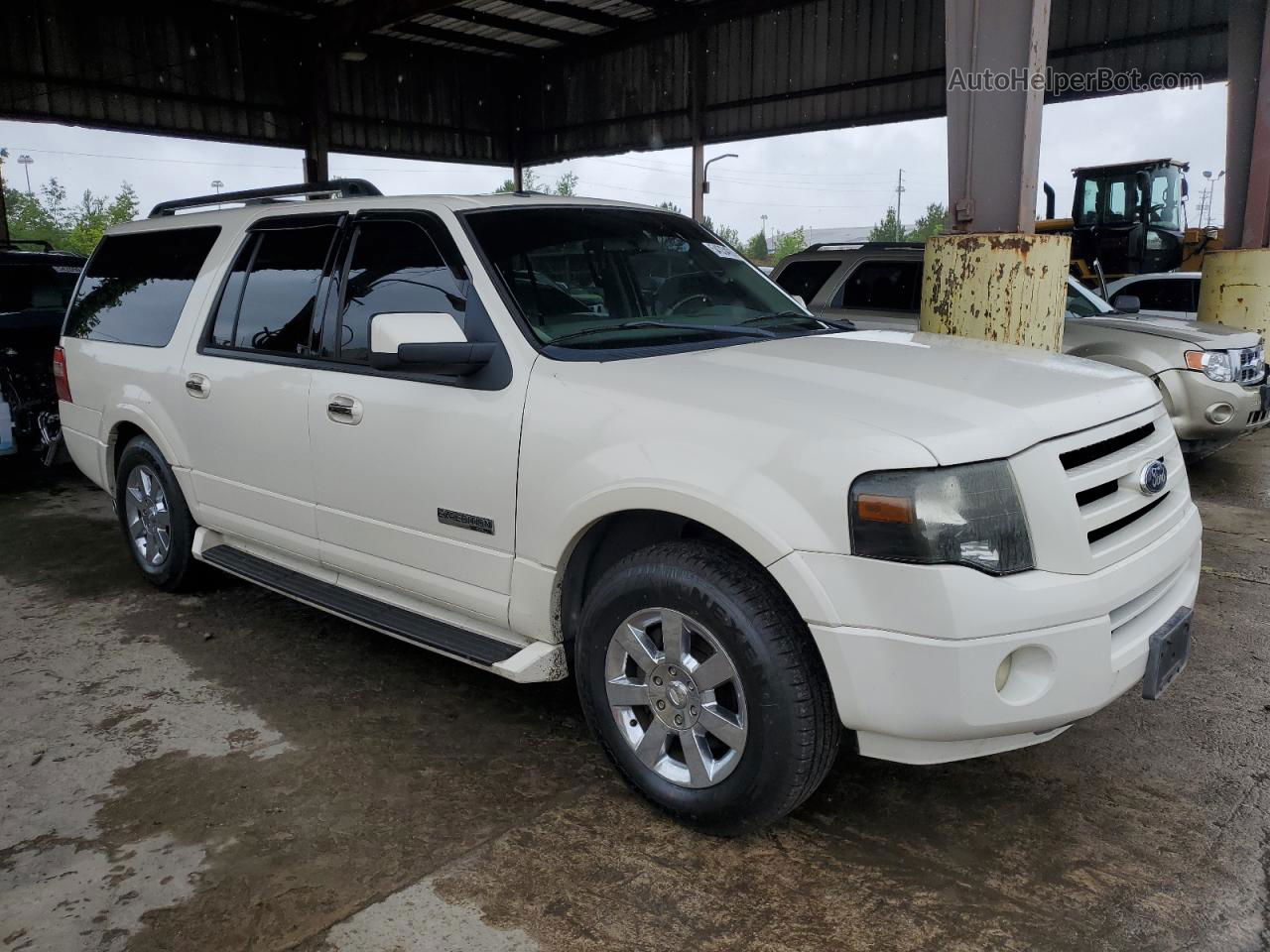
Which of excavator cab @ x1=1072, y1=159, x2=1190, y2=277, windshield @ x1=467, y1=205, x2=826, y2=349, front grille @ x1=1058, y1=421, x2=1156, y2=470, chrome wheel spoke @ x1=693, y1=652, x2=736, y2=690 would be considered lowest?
chrome wheel spoke @ x1=693, y1=652, x2=736, y2=690

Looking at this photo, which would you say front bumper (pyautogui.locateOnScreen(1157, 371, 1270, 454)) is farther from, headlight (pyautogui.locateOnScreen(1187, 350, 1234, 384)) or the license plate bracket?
the license plate bracket

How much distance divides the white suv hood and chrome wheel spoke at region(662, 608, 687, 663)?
56 cm

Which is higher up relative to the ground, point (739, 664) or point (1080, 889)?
point (739, 664)

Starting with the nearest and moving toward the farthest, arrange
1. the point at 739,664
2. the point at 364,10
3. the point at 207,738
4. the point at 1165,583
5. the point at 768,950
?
the point at 768,950, the point at 739,664, the point at 1165,583, the point at 207,738, the point at 364,10

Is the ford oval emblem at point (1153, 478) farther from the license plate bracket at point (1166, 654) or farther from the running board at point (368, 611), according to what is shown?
the running board at point (368, 611)

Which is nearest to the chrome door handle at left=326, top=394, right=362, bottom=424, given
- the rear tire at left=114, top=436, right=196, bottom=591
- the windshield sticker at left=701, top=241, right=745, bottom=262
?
the rear tire at left=114, top=436, right=196, bottom=591

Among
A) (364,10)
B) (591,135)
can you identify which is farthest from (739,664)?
(591,135)

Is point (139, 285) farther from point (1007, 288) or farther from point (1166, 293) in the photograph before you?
point (1166, 293)

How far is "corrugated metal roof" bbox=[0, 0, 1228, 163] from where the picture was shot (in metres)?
14.5

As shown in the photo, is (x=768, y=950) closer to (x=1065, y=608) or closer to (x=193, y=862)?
(x=1065, y=608)

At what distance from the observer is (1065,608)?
7.72 feet

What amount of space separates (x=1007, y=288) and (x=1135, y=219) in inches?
456

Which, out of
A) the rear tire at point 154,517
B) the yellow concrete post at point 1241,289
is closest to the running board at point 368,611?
the rear tire at point 154,517

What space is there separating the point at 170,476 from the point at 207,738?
160 cm
